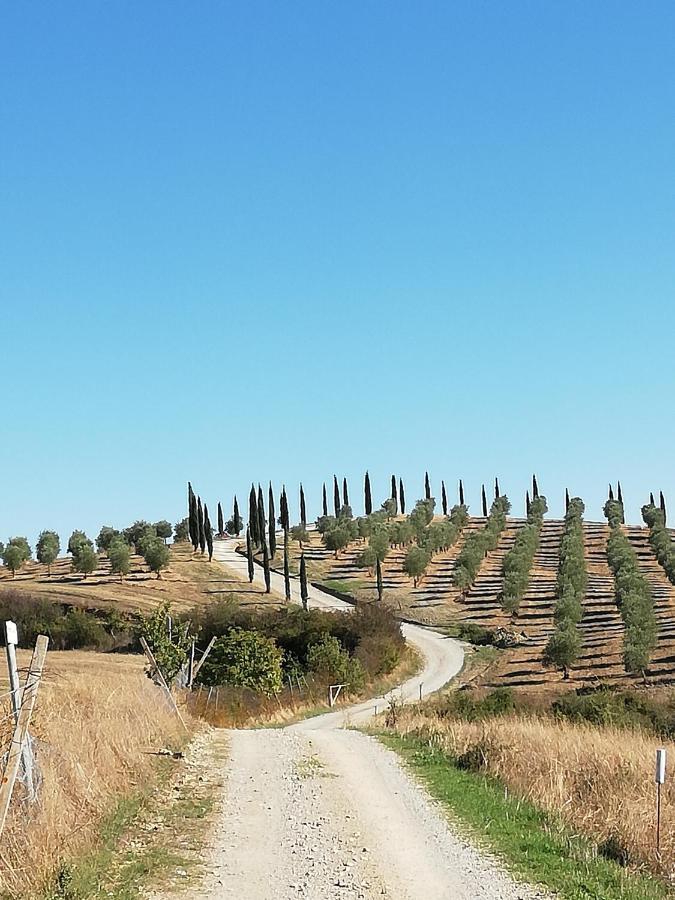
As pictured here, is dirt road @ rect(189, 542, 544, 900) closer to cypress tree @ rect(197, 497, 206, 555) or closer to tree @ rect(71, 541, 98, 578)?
tree @ rect(71, 541, 98, 578)

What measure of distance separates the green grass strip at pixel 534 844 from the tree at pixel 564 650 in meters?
50.0

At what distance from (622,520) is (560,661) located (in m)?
97.8

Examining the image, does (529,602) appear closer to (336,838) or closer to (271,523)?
(271,523)

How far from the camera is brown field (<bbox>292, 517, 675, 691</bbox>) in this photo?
6825 centimetres

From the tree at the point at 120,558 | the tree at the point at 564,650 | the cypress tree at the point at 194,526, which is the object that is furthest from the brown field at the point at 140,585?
the tree at the point at 564,650

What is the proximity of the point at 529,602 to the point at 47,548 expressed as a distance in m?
56.6

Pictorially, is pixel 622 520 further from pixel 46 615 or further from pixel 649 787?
pixel 649 787

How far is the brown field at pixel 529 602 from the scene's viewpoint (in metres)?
68.2

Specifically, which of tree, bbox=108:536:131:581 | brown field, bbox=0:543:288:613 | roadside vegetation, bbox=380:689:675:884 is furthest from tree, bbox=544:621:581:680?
tree, bbox=108:536:131:581

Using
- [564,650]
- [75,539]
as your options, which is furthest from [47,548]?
[564,650]

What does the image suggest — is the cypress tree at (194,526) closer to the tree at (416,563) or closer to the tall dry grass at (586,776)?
the tree at (416,563)

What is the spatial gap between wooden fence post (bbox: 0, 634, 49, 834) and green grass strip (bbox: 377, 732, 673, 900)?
18.7ft

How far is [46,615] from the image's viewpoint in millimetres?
80375

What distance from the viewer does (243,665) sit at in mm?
51844
